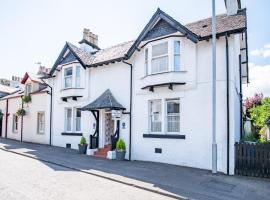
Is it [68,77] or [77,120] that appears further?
[68,77]

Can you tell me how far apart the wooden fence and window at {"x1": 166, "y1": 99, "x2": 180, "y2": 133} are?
330 cm

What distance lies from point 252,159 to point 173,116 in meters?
4.45

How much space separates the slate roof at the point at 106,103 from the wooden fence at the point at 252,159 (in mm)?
7125

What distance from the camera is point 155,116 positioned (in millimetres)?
14602

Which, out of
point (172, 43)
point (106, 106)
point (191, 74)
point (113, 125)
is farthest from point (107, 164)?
point (172, 43)

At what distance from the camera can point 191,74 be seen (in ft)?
42.8

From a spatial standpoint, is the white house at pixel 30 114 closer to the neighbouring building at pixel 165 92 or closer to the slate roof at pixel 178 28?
the neighbouring building at pixel 165 92

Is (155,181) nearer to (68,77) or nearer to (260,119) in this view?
(68,77)

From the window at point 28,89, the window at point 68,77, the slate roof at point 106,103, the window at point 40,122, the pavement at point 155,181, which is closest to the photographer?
the pavement at point 155,181

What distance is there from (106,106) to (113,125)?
2.75 meters

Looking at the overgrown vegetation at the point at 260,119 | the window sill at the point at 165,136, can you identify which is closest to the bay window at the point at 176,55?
the window sill at the point at 165,136

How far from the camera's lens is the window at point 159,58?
1388 centimetres

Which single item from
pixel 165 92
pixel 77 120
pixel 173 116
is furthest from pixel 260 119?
pixel 77 120

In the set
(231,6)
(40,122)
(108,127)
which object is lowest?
(108,127)
